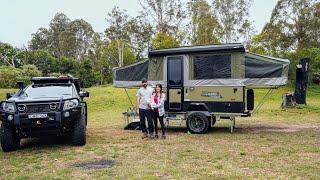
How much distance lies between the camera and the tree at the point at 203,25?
148ft

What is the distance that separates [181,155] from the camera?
8.70 m

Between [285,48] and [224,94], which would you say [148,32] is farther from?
[224,94]

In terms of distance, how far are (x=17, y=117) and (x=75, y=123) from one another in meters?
1.30

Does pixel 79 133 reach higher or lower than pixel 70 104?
lower

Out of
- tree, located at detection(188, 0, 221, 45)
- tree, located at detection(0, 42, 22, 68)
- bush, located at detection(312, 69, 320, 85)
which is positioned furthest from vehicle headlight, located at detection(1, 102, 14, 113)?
tree, located at detection(0, 42, 22, 68)

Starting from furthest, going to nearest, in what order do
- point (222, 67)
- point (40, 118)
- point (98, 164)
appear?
1. point (222, 67)
2. point (40, 118)
3. point (98, 164)

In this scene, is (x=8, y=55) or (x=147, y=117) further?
(x=8, y=55)

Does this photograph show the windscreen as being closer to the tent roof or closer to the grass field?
the grass field

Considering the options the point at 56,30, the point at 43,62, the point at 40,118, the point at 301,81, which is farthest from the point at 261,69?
the point at 56,30

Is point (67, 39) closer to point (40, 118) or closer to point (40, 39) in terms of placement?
point (40, 39)

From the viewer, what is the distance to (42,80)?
459 inches

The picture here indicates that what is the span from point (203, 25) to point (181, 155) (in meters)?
38.1

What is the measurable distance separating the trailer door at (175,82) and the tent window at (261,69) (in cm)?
196

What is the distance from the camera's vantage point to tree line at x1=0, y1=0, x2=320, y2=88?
40656 mm
